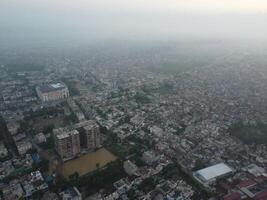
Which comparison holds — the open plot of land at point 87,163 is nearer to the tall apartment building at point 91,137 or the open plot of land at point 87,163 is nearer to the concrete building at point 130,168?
the tall apartment building at point 91,137

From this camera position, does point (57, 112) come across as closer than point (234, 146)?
No

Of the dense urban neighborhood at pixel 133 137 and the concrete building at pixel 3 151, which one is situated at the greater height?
the dense urban neighborhood at pixel 133 137

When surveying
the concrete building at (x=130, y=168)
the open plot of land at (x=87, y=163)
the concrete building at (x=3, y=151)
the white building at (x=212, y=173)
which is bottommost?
the concrete building at (x=3, y=151)

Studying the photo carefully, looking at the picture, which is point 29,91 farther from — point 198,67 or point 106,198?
point 198,67

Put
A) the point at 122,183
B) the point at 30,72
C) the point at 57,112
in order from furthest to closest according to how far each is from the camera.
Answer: the point at 30,72 → the point at 57,112 → the point at 122,183

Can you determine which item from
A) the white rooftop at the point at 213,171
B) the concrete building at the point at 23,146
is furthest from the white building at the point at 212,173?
the concrete building at the point at 23,146

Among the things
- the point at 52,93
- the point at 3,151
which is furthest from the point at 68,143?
the point at 52,93

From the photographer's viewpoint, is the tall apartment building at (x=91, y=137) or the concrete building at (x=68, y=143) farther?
the tall apartment building at (x=91, y=137)

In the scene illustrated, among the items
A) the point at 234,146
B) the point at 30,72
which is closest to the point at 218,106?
the point at 234,146
